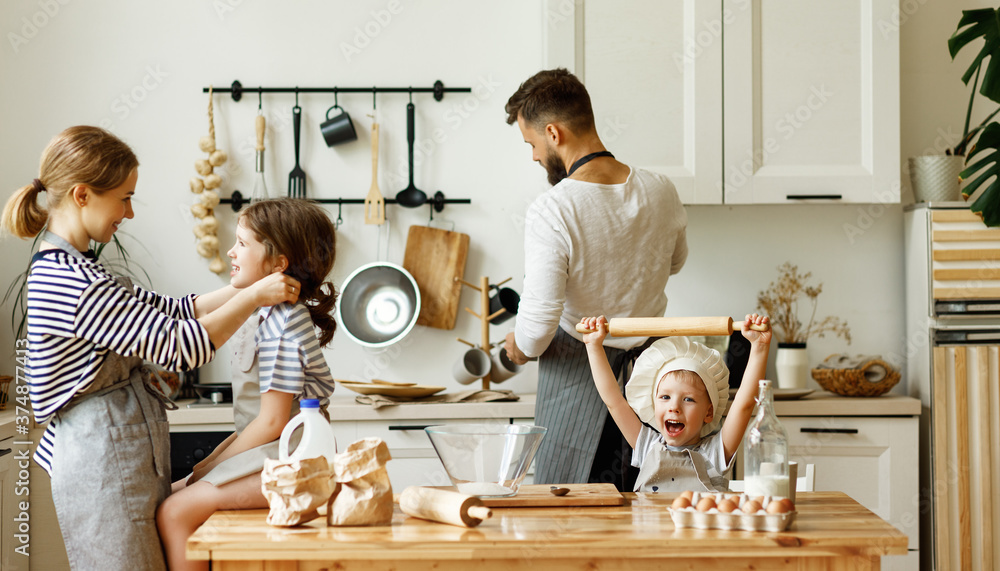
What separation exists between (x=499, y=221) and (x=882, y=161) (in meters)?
1.30

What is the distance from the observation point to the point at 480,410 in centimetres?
270

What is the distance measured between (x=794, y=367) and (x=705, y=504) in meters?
1.84

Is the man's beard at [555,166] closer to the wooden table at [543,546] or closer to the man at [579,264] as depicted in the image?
the man at [579,264]

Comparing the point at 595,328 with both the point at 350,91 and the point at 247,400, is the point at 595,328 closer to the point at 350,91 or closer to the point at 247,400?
the point at 247,400

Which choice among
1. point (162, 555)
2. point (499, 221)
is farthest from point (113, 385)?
point (499, 221)

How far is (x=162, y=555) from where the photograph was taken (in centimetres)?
144

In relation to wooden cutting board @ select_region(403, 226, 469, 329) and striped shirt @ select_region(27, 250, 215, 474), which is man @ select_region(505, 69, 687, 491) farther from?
wooden cutting board @ select_region(403, 226, 469, 329)

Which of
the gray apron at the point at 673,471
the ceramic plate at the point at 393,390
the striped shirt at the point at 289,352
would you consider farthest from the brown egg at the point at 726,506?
the ceramic plate at the point at 393,390

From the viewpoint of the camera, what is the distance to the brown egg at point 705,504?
125 cm

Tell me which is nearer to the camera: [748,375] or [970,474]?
[748,375]

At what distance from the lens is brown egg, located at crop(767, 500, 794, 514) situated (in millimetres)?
1228

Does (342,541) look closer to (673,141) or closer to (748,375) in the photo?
(748,375)

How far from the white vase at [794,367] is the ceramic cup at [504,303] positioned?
0.94 metres

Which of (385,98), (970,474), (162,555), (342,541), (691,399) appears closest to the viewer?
(342,541)
